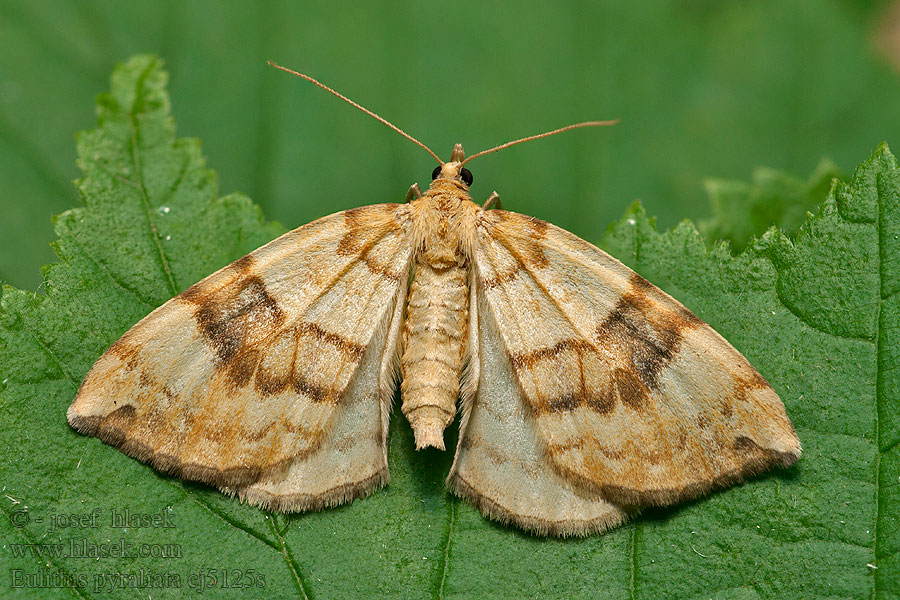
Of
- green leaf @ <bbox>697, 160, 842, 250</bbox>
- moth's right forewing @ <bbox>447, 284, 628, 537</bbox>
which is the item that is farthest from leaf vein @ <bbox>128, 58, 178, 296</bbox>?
green leaf @ <bbox>697, 160, 842, 250</bbox>

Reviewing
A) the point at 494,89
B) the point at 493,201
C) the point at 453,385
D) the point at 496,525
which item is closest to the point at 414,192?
the point at 493,201

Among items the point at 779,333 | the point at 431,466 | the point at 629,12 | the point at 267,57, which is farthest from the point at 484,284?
the point at 629,12

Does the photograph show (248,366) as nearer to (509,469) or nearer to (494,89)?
(509,469)

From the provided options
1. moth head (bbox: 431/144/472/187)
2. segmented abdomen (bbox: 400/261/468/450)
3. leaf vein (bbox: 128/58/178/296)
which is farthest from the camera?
moth head (bbox: 431/144/472/187)

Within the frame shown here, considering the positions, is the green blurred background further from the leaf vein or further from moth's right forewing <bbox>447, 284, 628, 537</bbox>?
moth's right forewing <bbox>447, 284, 628, 537</bbox>

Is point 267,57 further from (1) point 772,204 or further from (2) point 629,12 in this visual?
(1) point 772,204

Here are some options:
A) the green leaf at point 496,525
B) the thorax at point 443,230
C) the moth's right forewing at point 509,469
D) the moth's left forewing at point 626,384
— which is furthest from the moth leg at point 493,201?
the green leaf at point 496,525

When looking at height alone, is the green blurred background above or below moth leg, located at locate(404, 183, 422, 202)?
above
